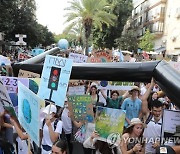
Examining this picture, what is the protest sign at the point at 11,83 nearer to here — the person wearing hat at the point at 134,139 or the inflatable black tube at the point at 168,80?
the person wearing hat at the point at 134,139

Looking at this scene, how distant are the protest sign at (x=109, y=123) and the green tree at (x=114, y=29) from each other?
47736 mm

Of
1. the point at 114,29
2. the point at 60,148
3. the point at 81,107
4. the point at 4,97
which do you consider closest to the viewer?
the point at 4,97

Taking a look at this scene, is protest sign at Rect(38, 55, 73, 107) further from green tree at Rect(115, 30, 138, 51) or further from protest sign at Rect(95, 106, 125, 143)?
green tree at Rect(115, 30, 138, 51)

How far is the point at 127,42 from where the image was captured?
52.8m

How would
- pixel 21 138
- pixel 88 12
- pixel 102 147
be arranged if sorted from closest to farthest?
pixel 21 138, pixel 102 147, pixel 88 12

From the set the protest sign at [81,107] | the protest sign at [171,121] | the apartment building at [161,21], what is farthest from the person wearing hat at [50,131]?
the apartment building at [161,21]

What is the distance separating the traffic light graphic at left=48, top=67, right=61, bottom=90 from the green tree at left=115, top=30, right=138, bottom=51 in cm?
4800

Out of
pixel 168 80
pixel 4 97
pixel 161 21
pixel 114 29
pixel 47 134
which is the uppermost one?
pixel 161 21

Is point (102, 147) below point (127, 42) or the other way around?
below

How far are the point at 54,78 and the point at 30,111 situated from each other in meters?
0.47

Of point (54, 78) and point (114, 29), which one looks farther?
point (114, 29)

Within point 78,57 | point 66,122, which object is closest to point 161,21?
point 78,57

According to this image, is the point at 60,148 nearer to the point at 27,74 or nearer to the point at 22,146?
the point at 22,146

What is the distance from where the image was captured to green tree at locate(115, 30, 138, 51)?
51.7 m
